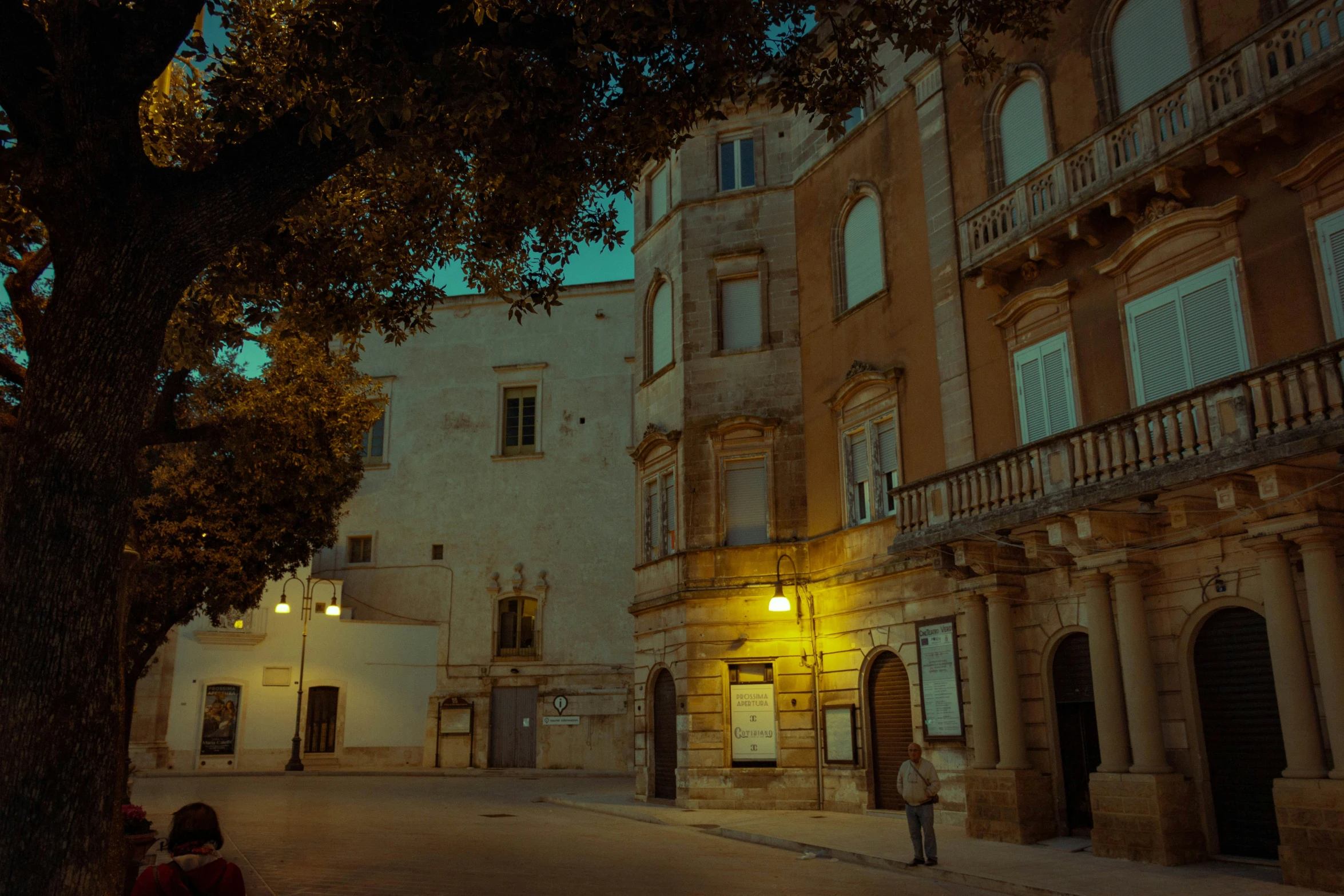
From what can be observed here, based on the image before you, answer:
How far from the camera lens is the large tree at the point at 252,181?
5965 millimetres

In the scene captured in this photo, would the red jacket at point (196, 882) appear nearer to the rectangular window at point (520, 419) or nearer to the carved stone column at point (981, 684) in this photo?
the carved stone column at point (981, 684)

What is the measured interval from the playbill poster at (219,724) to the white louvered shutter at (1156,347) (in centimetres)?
2959

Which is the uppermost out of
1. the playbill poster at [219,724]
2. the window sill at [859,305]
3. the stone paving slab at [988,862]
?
the window sill at [859,305]

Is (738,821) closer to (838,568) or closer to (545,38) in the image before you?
(838,568)

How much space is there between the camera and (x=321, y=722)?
35031 mm

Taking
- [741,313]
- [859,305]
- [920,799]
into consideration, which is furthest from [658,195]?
[920,799]

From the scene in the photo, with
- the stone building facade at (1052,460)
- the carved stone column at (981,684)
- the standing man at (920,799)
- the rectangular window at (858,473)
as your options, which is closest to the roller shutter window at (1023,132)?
the stone building facade at (1052,460)

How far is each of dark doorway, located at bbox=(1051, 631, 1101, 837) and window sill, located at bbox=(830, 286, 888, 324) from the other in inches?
290

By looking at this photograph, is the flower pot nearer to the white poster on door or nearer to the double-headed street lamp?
the white poster on door

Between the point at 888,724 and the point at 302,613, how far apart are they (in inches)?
901

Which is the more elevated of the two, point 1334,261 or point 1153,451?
point 1334,261

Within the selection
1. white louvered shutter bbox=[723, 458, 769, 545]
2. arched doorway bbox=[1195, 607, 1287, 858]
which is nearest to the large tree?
arched doorway bbox=[1195, 607, 1287, 858]

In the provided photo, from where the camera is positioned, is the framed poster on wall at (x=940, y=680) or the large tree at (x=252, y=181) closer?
the large tree at (x=252, y=181)

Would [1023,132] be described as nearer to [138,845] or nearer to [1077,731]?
[1077,731]
